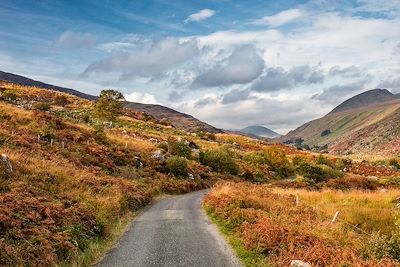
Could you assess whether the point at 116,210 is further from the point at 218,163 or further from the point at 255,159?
the point at 255,159

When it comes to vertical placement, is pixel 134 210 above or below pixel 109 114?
below

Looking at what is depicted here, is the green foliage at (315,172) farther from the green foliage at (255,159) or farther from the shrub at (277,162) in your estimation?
the green foliage at (255,159)

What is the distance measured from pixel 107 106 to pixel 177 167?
4089 centimetres

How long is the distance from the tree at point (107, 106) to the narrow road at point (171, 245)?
216 ft

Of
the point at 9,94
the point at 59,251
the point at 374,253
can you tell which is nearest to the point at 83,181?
the point at 59,251

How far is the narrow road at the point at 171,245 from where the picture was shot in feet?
46.5

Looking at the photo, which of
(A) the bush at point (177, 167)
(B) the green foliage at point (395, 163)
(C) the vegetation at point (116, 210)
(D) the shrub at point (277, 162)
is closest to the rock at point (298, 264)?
(C) the vegetation at point (116, 210)

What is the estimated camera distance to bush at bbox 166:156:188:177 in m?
50.4

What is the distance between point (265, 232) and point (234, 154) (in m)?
66.3

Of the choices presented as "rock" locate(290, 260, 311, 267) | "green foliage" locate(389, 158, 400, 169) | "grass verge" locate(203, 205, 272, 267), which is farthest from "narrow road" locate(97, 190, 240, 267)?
"green foliage" locate(389, 158, 400, 169)

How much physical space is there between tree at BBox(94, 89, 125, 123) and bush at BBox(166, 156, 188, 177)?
39.9 metres

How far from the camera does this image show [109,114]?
8825 cm

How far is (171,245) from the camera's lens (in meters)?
16.5

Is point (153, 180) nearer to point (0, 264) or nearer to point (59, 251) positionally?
point (59, 251)
